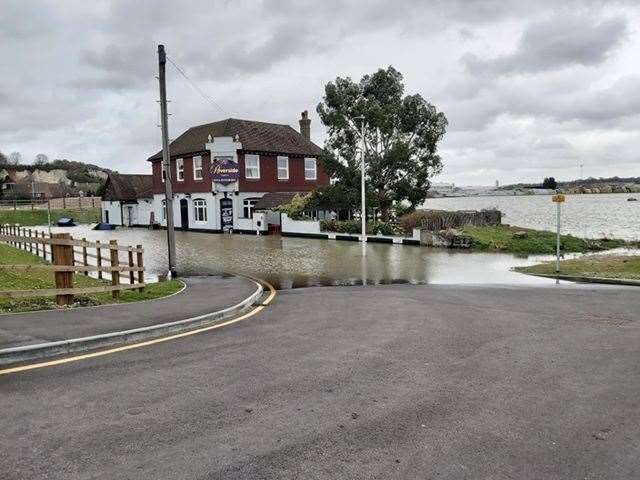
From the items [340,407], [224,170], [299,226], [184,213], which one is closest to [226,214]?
[224,170]

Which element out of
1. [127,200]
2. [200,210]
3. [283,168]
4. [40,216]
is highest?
[283,168]

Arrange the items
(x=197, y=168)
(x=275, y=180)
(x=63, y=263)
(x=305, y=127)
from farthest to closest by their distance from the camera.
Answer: (x=305, y=127) → (x=275, y=180) → (x=197, y=168) → (x=63, y=263)

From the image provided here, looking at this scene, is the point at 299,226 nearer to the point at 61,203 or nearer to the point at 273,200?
the point at 273,200

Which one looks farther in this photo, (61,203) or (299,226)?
(61,203)

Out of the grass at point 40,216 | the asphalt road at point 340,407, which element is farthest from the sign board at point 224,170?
the asphalt road at point 340,407

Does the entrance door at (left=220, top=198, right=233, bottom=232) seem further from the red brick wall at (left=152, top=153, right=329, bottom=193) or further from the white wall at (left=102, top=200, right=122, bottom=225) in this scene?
the white wall at (left=102, top=200, right=122, bottom=225)

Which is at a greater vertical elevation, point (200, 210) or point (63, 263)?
point (200, 210)

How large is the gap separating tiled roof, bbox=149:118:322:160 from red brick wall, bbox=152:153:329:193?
90 cm

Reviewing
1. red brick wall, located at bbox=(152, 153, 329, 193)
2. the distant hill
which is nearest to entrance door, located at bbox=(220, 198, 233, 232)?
red brick wall, located at bbox=(152, 153, 329, 193)

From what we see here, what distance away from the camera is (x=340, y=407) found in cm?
557

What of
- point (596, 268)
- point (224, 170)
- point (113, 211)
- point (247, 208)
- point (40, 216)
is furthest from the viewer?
point (40, 216)

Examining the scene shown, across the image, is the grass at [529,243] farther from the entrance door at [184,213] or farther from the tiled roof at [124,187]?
the tiled roof at [124,187]

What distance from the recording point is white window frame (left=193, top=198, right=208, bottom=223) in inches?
1868

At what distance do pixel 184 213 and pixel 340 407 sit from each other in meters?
46.4
